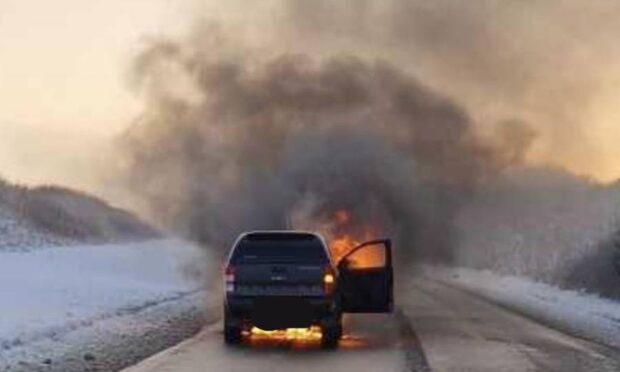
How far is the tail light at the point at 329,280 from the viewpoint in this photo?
17.8 m

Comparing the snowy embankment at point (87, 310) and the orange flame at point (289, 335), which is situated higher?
the snowy embankment at point (87, 310)

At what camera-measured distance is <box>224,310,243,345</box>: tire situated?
1775 cm

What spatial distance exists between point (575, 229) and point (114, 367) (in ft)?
196

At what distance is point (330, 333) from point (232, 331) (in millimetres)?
1654

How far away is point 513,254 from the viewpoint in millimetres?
65062

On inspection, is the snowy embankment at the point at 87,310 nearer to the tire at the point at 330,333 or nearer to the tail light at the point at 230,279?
the tail light at the point at 230,279

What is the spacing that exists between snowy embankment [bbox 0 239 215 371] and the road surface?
100cm

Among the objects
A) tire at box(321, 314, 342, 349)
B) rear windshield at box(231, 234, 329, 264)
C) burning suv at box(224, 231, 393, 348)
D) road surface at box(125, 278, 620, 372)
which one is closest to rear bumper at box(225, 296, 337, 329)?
burning suv at box(224, 231, 393, 348)

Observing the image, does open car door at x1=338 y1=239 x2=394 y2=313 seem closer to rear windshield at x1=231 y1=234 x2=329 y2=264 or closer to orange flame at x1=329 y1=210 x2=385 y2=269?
rear windshield at x1=231 y1=234 x2=329 y2=264

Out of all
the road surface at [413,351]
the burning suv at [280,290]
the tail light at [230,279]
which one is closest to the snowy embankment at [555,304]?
the road surface at [413,351]

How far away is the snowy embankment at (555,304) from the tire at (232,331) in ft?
22.3

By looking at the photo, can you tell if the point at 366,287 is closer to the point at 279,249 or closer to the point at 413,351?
the point at 279,249

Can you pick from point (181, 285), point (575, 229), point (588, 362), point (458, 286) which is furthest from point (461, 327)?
point (575, 229)

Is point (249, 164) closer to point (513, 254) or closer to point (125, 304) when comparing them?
point (513, 254)
